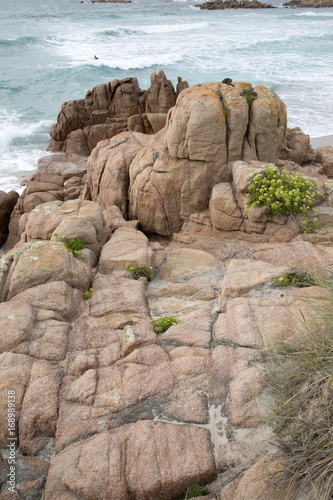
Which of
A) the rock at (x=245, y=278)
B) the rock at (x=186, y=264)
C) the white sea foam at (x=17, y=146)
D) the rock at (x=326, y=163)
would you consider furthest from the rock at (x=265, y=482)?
the white sea foam at (x=17, y=146)

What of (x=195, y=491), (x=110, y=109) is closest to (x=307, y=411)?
(x=195, y=491)

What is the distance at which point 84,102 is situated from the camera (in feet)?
78.3

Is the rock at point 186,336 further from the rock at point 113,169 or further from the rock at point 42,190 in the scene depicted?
the rock at point 42,190

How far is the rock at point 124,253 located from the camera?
9852 mm

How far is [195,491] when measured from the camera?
4523mm

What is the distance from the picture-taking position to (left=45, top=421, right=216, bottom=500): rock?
15.1 ft

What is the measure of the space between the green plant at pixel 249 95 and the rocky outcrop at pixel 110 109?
10536 millimetres

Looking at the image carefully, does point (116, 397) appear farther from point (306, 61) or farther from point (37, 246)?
point (306, 61)

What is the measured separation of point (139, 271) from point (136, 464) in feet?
17.3

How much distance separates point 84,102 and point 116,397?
21811 mm

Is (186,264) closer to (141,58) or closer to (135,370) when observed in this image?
(135,370)

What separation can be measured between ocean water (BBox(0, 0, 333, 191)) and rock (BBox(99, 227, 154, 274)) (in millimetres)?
12769

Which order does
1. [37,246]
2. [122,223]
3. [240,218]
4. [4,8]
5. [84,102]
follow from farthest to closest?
[4,8], [84,102], [122,223], [240,218], [37,246]

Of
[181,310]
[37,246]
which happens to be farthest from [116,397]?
[37,246]
